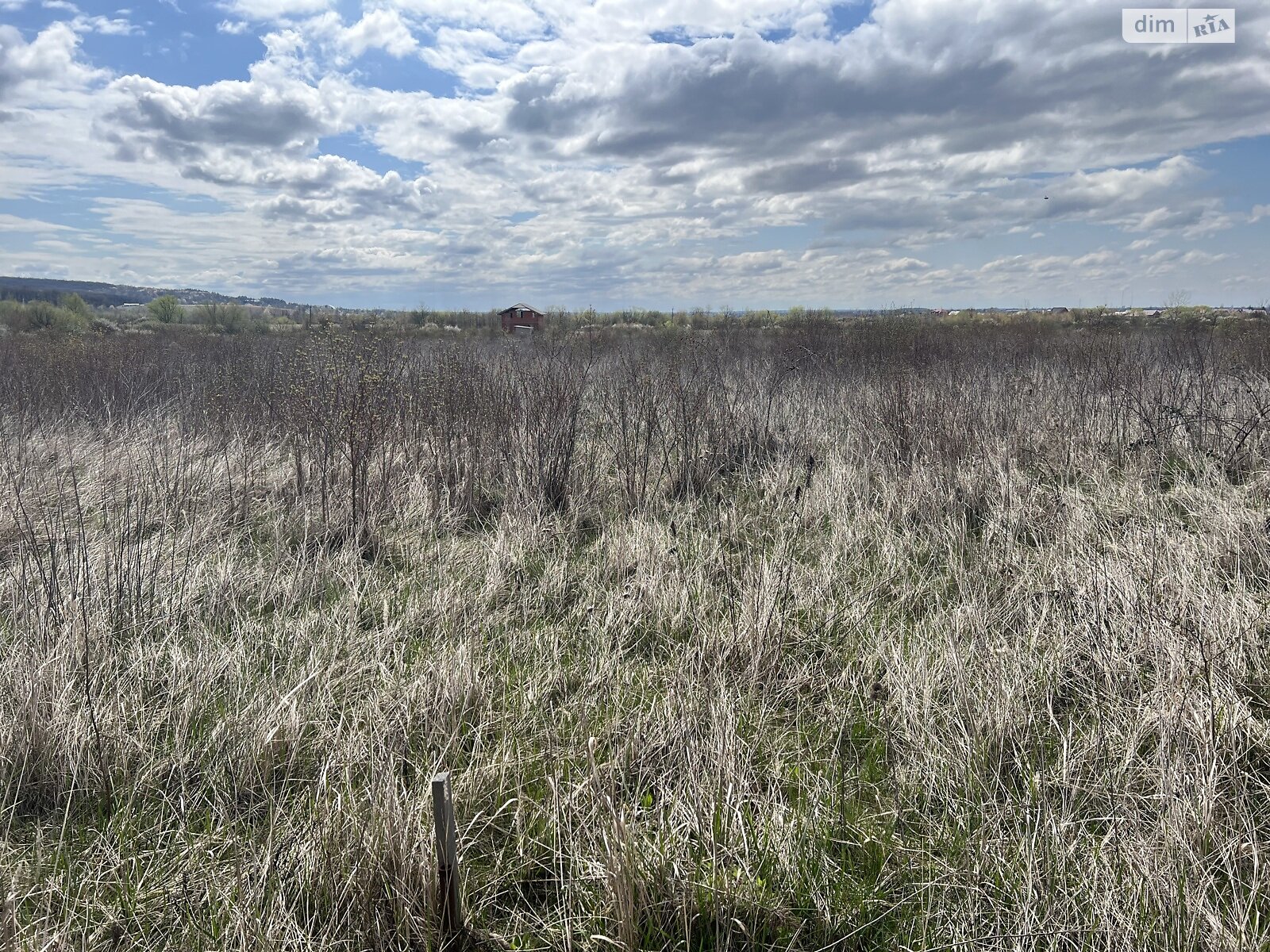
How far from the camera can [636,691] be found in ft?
9.68

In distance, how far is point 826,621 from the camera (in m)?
3.45

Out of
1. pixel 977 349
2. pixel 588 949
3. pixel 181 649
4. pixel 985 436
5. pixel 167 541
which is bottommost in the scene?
pixel 588 949

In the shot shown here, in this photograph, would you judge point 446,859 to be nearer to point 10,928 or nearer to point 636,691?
point 10,928

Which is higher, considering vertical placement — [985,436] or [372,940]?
[985,436]

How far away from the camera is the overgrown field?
1860mm

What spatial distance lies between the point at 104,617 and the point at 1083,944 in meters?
3.70

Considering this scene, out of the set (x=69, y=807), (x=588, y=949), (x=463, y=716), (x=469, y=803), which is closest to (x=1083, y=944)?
(x=588, y=949)

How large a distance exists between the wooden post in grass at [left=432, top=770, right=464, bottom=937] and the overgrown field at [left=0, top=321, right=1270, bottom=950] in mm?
55

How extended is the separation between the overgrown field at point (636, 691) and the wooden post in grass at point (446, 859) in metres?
0.06

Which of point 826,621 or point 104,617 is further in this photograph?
point 826,621

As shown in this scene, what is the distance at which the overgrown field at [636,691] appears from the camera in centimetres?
186

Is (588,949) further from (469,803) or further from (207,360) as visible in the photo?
(207,360)

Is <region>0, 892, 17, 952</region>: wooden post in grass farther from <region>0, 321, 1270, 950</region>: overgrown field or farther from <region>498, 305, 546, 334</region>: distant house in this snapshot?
<region>498, 305, 546, 334</region>: distant house

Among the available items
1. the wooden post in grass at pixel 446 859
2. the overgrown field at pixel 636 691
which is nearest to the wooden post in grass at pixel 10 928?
the overgrown field at pixel 636 691
